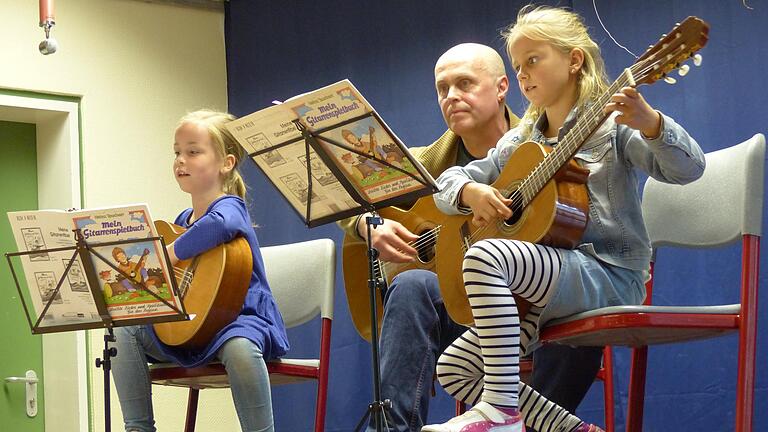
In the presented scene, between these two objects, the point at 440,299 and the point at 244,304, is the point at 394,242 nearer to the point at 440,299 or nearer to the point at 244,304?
the point at 440,299

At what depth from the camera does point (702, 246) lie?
2832mm

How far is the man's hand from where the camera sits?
3121 mm

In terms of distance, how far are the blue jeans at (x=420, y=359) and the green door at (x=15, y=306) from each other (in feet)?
8.11

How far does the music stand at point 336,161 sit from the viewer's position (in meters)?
2.61

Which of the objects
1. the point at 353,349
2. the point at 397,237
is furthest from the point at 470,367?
the point at 353,349

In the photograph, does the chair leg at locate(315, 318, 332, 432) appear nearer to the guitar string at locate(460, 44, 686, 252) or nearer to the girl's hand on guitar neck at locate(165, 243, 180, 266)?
the girl's hand on guitar neck at locate(165, 243, 180, 266)

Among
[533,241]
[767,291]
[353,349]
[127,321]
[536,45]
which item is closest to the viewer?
[533,241]

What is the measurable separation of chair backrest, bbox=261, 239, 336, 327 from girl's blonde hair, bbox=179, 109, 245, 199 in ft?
0.99

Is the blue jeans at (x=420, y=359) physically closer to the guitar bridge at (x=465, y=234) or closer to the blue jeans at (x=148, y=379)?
the guitar bridge at (x=465, y=234)

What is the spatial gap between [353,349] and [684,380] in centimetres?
155

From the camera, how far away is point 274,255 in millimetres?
3750

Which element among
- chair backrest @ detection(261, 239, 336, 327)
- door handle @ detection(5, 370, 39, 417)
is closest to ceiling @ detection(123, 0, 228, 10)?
door handle @ detection(5, 370, 39, 417)

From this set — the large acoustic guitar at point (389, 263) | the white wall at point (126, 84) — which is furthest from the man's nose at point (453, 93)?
the white wall at point (126, 84)

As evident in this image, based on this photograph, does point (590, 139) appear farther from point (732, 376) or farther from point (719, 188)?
point (732, 376)
